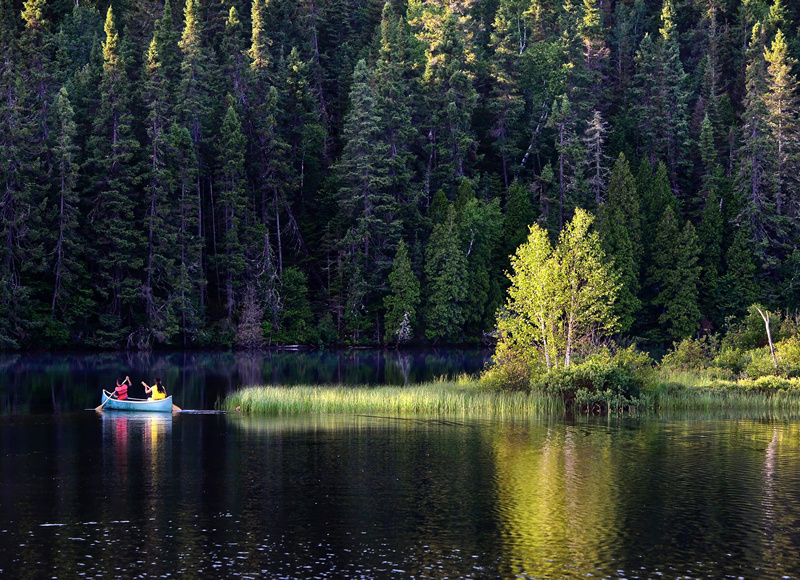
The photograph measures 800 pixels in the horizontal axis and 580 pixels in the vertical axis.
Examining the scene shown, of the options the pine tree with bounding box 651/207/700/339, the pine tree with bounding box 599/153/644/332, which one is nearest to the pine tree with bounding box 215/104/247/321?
the pine tree with bounding box 599/153/644/332

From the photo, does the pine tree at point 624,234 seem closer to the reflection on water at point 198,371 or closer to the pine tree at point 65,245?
the reflection on water at point 198,371

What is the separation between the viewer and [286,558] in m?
26.3

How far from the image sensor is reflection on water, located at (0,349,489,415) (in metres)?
60.2

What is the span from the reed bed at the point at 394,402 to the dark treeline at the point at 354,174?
43588 millimetres

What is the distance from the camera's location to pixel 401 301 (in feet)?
342

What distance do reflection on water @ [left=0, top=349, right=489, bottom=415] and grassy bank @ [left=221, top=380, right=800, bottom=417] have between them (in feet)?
11.7

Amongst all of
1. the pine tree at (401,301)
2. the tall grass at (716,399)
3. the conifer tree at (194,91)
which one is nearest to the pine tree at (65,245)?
the conifer tree at (194,91)

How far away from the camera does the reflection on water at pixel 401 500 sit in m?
26.1

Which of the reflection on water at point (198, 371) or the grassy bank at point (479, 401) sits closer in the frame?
the grassy bank at point (479, 401)

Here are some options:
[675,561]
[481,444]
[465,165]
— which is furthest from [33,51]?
[675,561]

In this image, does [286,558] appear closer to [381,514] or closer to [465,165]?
[381,514]

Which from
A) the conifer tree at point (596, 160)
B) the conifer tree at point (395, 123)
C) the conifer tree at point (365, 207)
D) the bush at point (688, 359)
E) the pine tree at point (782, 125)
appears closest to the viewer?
the bush at point (688, 359)

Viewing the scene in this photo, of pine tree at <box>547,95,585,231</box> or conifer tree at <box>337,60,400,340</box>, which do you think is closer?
conifer tree at <box>337,60,400,340</box>

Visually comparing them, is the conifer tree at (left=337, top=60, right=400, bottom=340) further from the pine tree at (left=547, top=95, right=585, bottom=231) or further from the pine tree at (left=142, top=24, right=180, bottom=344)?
the pine tree at (left=547, top=95, right=585, bottom=231)
